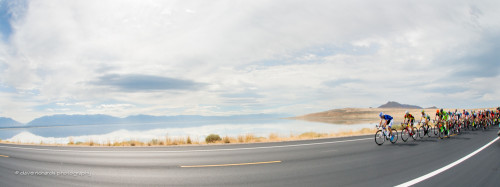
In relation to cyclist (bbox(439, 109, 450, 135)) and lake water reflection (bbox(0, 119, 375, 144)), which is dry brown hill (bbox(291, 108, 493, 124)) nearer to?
lake water reflection (bbox(0, 119, 375, 144))

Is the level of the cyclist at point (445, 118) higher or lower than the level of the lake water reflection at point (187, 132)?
higher

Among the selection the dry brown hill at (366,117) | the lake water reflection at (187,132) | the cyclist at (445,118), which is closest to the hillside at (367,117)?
the dry brown hill at (366,117)

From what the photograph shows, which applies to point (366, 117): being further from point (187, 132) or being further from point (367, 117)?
point (187, 132)

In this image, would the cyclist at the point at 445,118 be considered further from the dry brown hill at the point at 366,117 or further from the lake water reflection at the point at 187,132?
the dry brown hill at the point at 366,117

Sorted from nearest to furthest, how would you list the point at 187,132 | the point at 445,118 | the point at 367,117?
the point at 445,118 < the point at 187,132 < the point at 367,117

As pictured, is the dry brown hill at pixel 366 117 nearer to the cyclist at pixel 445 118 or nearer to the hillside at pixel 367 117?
the hillside at pixel 367 117

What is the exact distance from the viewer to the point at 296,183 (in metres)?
6.06

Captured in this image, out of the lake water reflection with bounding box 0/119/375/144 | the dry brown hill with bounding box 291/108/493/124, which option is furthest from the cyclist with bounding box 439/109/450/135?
the dry brown hill with bounding box 291/108/493/124

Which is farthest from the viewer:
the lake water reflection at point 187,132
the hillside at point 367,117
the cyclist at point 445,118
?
the hillside at point 367,117

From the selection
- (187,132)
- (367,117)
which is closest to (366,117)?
(367,117)

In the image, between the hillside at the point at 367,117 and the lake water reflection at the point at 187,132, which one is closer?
the lake water reflection at the point at 187,132

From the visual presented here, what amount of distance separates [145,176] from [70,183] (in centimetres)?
217

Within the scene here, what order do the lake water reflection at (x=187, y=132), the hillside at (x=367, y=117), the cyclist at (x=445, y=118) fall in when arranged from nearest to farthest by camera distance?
the cyclist at (x=445, y=118), the lake water reflection at (x=187, y=132), the hillside at (x=367, y=117)

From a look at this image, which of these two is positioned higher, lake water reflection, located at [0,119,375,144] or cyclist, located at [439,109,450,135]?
cyclist, located at [439,109,450,135]
